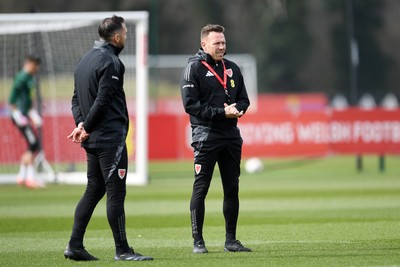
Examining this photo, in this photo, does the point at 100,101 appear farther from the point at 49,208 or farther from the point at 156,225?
the point at 49,208

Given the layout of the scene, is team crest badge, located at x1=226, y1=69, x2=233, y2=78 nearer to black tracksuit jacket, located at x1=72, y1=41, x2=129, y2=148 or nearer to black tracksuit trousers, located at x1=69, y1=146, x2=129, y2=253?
black tracksuit jacket, located at x1=72, y1=41, x2=129, y2=148

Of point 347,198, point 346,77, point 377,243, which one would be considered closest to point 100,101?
point 377,243

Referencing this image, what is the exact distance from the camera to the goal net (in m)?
21.0

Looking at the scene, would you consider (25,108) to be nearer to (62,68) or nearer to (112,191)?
(62,68)

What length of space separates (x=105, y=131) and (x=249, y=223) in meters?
4.27

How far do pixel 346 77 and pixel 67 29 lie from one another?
41.4m

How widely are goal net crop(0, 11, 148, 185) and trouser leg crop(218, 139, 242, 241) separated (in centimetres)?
1036

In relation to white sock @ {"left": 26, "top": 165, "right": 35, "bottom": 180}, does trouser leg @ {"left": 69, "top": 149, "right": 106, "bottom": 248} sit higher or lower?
higher

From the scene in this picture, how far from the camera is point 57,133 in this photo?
22641mm

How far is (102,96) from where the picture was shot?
31.7 ft

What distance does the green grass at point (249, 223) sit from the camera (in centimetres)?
1002

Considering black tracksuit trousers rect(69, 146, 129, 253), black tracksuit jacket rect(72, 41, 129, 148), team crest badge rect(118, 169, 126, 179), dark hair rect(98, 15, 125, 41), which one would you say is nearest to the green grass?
black tracksuit trousers rect(69, 146, 129, 253)

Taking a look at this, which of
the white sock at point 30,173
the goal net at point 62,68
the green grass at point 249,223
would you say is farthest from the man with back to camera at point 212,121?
the goal net at point 62,68

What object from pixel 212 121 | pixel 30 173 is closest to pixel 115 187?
pixel 212 121
